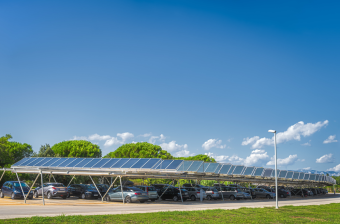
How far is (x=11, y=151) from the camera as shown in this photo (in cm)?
4950

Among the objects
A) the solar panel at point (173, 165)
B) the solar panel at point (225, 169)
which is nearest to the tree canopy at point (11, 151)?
the solar panel at point (173, 165)

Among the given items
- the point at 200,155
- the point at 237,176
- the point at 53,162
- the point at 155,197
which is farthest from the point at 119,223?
the point at 200,155

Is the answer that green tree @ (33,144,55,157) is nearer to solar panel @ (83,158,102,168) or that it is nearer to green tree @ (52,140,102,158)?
green tree @ (52,140,102,158)

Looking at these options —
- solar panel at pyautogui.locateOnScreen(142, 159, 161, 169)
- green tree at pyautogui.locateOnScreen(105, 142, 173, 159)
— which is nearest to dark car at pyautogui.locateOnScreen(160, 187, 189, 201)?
solar panel at pyautogui.locateOnScreen(142, 159, 161, 169)

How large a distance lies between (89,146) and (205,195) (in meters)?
35.4

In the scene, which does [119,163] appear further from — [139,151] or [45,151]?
[139,151]

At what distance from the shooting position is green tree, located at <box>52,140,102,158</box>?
195 feet

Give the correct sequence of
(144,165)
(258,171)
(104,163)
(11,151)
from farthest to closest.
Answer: (11,151) → (258,171) → (104,163) → (144,165)

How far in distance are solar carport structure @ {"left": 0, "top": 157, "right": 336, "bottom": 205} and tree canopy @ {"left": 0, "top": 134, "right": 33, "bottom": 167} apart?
15442mm

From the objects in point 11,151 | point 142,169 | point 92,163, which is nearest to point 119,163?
point 92,163

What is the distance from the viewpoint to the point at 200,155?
8938 centimetres

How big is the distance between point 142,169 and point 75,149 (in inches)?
1533

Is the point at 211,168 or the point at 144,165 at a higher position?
the point at 144,165

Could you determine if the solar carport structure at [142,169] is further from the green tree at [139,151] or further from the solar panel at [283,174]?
the green tree at [139,151]
